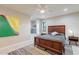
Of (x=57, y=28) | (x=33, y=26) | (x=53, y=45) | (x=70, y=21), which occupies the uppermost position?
(x=70, y=21)

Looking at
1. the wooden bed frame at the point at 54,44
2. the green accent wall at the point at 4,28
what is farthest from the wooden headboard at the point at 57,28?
the green accent wall at the point at 4,28

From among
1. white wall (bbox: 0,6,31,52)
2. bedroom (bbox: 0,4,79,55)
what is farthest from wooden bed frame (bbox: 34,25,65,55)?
white wall (bbox: 0,6,31,52)

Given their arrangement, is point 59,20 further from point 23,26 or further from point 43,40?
point 23,26

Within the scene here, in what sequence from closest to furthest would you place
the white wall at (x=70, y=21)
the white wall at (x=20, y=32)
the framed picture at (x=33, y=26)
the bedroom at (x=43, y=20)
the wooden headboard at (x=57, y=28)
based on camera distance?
the bedroom at (x=43, y=20)
the white wall at (x=20, y=32)
the white wall at (x=70, y=21)
the wooden headboard at (x=57, y=28)
the framed picture at (x=33, y=26)

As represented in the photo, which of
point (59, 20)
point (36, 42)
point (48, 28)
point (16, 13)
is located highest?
point (16, 13)

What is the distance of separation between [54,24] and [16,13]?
238 cm

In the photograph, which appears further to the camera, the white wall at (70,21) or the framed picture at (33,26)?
the framed picture at (33,26)

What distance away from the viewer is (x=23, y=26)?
4543 millimetres

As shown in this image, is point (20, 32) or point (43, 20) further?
point (43, 20)

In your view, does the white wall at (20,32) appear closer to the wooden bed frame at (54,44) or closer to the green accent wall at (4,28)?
the green accent wall at (4,28)

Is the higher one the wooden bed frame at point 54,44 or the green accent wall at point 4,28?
the green accent wall at point 4,28

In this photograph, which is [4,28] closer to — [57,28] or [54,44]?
[54,44]

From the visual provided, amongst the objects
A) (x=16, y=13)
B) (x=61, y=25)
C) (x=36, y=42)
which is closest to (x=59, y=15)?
(x=61, y=25)

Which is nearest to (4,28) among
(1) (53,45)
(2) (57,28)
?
(1) (53,45)
